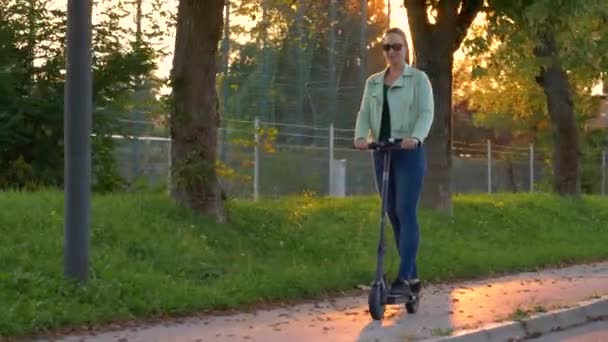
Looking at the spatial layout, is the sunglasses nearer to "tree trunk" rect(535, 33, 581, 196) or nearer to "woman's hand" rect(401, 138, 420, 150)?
"woman's hand" rect(401, 138, 420, 150)

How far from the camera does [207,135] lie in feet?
38.6

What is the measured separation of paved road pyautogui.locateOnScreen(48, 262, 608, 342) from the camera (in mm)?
7734

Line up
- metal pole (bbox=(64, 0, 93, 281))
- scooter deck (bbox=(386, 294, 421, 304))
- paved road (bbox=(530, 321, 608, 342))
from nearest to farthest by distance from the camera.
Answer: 1. metal pole (bbox=(64, 0, 93, 281))
2. scooter deck (bbox=(386, 294, 421, 304))
3. paved road (bbox=(530, 321, 608, 342))

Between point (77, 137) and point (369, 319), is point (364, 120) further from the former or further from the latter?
point (77, 137)

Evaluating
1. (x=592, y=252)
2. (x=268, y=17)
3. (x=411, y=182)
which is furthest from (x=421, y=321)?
(x=268, y=17)

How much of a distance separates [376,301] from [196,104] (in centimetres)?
423

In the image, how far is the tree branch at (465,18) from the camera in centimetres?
1592

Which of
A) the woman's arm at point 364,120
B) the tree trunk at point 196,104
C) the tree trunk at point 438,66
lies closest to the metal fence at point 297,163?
the tree trunk at point 196,104

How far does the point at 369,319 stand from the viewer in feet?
28.2

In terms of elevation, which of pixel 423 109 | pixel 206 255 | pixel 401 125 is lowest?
pixel 206 255

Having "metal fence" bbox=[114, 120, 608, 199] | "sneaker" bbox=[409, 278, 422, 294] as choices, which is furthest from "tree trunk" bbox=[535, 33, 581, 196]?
"sneaker" bbox=[409, 278, 422, 294]

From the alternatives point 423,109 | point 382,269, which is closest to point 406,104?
point 423,109

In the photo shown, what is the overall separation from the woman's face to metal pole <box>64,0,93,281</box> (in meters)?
2.34

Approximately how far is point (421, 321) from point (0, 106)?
25.2 feet
